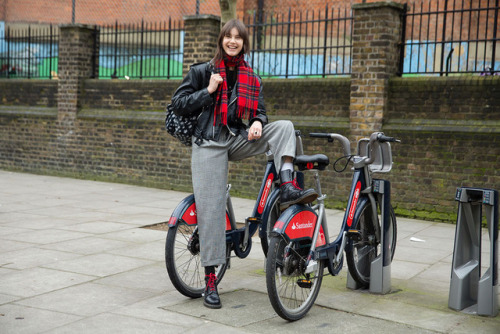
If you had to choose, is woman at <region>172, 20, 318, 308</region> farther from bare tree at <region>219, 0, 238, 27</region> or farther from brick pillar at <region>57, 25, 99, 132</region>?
brick pillar at <region>57, 25, 99, 132</region>

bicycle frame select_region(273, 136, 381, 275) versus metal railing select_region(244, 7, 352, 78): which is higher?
metal railing select_region(244, 7, 352, 78)

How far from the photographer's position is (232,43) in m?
4.47

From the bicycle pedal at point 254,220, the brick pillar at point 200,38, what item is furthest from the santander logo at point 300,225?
the brick pillar at point 200,38

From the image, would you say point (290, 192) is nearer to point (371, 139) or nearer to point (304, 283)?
point (304, 283)

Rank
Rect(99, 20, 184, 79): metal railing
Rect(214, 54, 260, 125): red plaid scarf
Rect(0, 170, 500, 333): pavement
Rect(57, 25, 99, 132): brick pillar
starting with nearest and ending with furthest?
Rect(0, 170, 500, 333): pavement, Rect(214, 54, 260, 125): red plaid scarf, Rect(99, 20, 184, 79): metal railing, Rect(57, 25, 99, 132): brick pillar

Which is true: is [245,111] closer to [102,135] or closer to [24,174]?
[102,135]

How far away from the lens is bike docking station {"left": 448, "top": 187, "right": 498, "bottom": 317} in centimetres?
448

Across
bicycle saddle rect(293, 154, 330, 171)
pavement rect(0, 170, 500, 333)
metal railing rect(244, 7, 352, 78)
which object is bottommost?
pavement rect(0, 170, 500, 333)

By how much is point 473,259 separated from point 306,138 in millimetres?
5206

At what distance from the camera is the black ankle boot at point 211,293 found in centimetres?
446

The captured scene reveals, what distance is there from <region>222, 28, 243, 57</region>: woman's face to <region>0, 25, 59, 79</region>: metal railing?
32.4 feet

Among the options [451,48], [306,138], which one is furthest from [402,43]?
[306,138]

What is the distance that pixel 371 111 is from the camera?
29.6 ft

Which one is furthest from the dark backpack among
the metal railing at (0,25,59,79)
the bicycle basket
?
the metal railing at (0,25,59,79)
